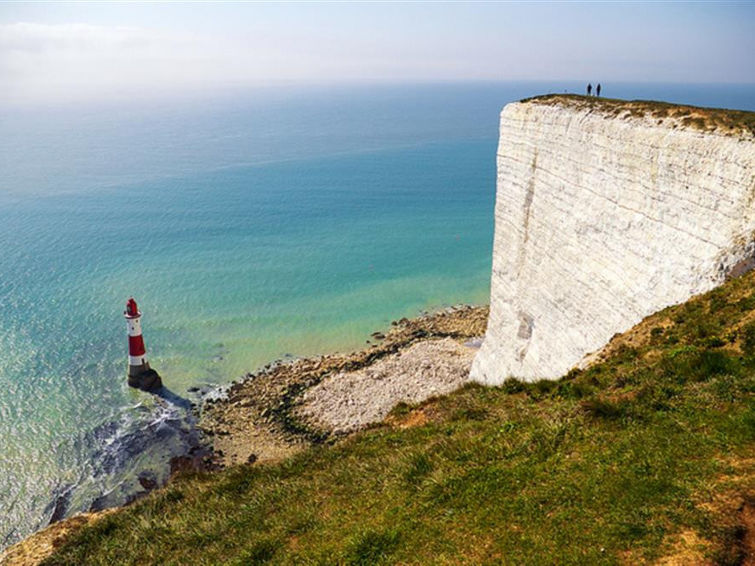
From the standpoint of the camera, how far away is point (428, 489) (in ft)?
32.8

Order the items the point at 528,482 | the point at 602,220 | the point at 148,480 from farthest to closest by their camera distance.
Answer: the point at 148,480 → the point at 602,220 → the point at 528,482

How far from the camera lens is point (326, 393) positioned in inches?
1316

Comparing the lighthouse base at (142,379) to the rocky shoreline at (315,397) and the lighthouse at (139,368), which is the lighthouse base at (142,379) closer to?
the lighthouse at (139,368)

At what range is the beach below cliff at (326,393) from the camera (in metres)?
29.9

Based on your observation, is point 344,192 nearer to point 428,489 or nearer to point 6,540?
point 6,540

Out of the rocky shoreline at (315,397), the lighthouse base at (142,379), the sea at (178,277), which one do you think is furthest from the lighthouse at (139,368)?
the rocky shoreline at (315,397)

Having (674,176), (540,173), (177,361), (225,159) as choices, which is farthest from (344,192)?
(674,176)

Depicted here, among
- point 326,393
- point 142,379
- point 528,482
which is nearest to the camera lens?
point 528,482

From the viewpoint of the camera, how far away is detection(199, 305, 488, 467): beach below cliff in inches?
1178

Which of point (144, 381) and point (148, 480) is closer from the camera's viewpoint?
point (148, 480)

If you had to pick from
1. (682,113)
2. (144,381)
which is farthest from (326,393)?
(682,113)

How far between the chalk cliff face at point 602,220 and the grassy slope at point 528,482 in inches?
Answer: 85.1

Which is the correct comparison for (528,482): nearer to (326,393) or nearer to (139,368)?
(326,393)

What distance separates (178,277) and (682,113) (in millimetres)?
48426
